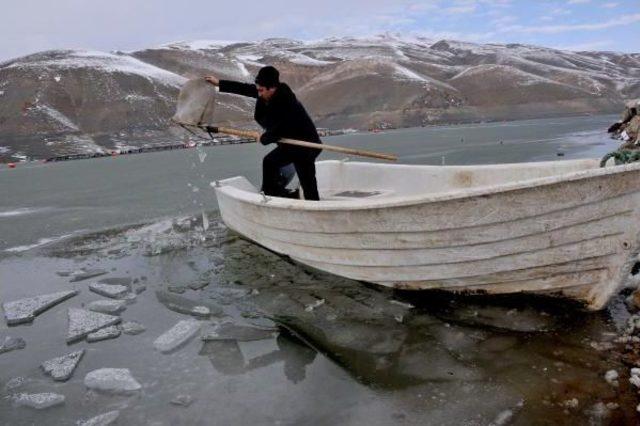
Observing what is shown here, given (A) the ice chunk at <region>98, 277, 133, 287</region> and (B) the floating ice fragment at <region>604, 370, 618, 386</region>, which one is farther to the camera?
(A) the ice chunk at <region>98, 277, 133, 287</region>

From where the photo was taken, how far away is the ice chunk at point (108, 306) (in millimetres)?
5989

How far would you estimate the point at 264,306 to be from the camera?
5852 millimetres

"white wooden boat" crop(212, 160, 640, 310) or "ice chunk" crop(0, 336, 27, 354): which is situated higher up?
"white wooden boat" crop(212, 160, 640, 310)

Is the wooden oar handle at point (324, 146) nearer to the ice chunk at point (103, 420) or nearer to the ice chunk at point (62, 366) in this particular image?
the ice chunk at point (62, 366)

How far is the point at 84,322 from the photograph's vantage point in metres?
5.62

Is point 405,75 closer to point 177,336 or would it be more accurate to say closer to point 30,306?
point 30,306

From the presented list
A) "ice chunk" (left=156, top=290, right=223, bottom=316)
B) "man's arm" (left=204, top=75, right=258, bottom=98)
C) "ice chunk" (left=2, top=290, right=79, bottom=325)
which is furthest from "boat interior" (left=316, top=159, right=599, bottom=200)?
"ice chunk" (left=2, top=290, right=79, bottom=325)

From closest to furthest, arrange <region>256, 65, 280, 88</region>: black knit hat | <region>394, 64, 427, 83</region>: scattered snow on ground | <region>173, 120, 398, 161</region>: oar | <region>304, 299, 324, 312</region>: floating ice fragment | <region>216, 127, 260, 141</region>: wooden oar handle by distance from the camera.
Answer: <region>304, 299, 324, 312</region>: floating ice fragment → <region>256, 65, 280, 88</region>: black knit hat → <region>173, 120, 398, 161</region>: oar → <region>216, 127, 260, 141</region>: wooden oar handle → <region>394, 64, 427, 83</region>: scattered snow on ground

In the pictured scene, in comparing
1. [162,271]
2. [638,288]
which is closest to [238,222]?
[162,271]

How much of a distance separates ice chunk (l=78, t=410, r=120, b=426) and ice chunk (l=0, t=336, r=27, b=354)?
6.05 feet

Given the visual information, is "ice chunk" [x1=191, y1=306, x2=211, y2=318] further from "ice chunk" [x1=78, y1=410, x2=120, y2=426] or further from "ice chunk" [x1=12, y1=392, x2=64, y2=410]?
"ice chunk" [x1=78, y1=410, x2=120, y2=426]

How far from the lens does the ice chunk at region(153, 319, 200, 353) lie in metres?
4.99

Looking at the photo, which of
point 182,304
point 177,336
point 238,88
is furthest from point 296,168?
point 177,336

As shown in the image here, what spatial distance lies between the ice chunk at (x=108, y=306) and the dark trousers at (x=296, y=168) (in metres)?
2.57
